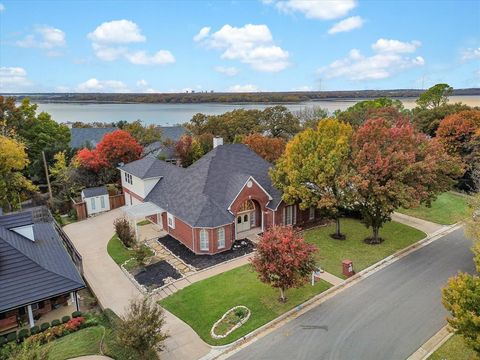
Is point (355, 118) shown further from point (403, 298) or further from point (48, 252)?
point (48, 252)

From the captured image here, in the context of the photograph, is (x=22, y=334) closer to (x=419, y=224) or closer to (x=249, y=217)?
(x=249, y=217)

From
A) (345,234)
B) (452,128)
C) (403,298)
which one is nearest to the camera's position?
(403,298)

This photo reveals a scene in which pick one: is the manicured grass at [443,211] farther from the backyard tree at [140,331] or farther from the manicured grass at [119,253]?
the backyard tree at [140,331]

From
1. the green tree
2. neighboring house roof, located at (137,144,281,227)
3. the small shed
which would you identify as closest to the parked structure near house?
neighboring house roof, located at (137,144,281,227)

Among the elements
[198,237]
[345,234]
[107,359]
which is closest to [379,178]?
[345,234]

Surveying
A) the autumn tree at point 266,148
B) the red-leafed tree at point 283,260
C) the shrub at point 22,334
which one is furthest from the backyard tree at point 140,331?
the autumn tree at point 266,148

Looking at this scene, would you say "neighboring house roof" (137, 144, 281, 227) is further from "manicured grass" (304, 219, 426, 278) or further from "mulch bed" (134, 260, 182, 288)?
"manicured grass" (304, 219, 426, 278)
